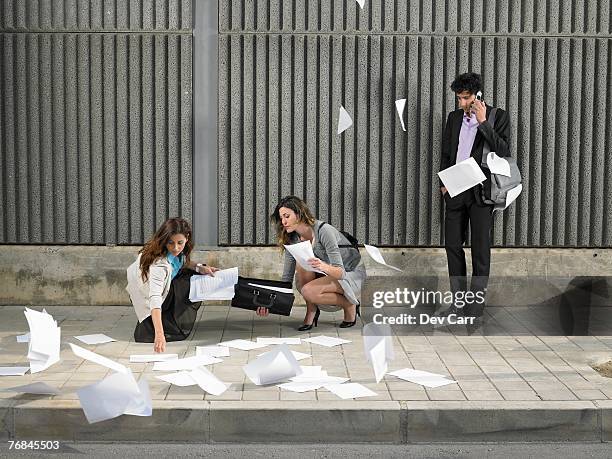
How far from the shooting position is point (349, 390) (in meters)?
6.00

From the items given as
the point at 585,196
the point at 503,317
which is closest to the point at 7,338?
the point at 503,317

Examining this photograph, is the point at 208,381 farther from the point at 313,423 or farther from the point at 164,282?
the point at 164,282

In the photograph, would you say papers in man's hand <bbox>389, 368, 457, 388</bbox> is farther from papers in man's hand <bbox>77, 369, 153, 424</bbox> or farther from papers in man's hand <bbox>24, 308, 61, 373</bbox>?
papers in man's hand <bbox>24, 308, 61, 373</bbox>

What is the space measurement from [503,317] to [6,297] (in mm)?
4452

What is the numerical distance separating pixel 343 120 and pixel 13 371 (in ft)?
13.1

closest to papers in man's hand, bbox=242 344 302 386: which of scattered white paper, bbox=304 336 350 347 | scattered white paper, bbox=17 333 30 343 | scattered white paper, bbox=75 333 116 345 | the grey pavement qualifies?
the grey pavement

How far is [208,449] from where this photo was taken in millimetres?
5375

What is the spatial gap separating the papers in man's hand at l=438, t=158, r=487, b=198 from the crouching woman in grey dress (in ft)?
3.33

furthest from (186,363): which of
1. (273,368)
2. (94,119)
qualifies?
(94,119)

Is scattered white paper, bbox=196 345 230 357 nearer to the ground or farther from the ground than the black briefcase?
nearer to the ground

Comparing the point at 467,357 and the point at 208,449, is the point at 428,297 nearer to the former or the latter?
the point at 467,357

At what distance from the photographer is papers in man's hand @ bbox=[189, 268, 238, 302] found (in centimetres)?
763

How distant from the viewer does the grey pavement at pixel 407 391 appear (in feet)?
18.2

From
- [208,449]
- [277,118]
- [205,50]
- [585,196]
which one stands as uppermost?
[205,50]
